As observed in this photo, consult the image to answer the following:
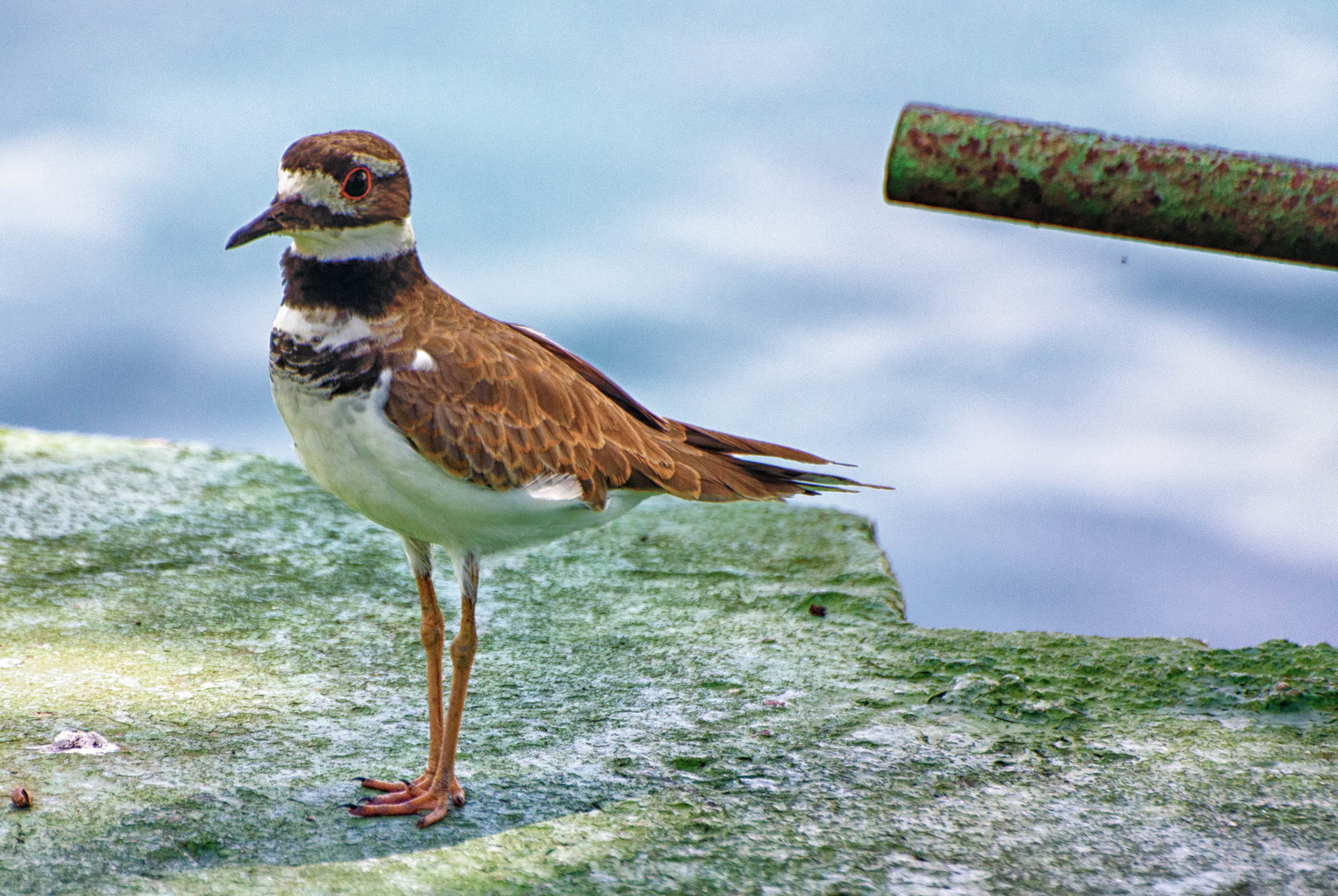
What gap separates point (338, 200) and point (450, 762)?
Result: 1536 millimetres

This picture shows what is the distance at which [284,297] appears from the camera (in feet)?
11.0

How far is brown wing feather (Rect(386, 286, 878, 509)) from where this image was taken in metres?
3.21

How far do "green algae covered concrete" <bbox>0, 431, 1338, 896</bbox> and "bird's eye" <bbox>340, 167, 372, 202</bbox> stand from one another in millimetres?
1645

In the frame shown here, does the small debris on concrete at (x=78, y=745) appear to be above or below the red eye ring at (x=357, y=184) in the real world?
below

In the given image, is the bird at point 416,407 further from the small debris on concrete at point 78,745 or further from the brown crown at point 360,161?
the small debris on concrete at point 78,745

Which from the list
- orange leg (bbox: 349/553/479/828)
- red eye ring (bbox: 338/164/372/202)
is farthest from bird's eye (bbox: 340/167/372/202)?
orange leg (bbox: 349/553/479/828)

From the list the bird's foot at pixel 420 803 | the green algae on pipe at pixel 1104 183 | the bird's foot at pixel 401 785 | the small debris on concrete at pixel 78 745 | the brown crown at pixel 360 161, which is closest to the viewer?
the green algae on pipe at pixel 1104 183

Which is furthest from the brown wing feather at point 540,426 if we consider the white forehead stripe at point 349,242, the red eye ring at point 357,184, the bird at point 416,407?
the red eye ring at point 357,184

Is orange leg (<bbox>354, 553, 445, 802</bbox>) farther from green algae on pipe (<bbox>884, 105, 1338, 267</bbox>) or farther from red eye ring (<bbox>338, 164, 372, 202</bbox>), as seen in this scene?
green algae on pipe (<bbox>884, 105, 1338, 267</bbox>)

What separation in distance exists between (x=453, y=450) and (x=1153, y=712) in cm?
256

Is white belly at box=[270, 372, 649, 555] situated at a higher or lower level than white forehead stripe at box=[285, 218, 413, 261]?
lower

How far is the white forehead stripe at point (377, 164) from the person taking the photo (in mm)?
3193

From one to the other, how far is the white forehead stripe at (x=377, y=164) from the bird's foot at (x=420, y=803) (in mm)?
1625

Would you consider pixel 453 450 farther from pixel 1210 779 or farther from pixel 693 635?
pixel 1210 779
